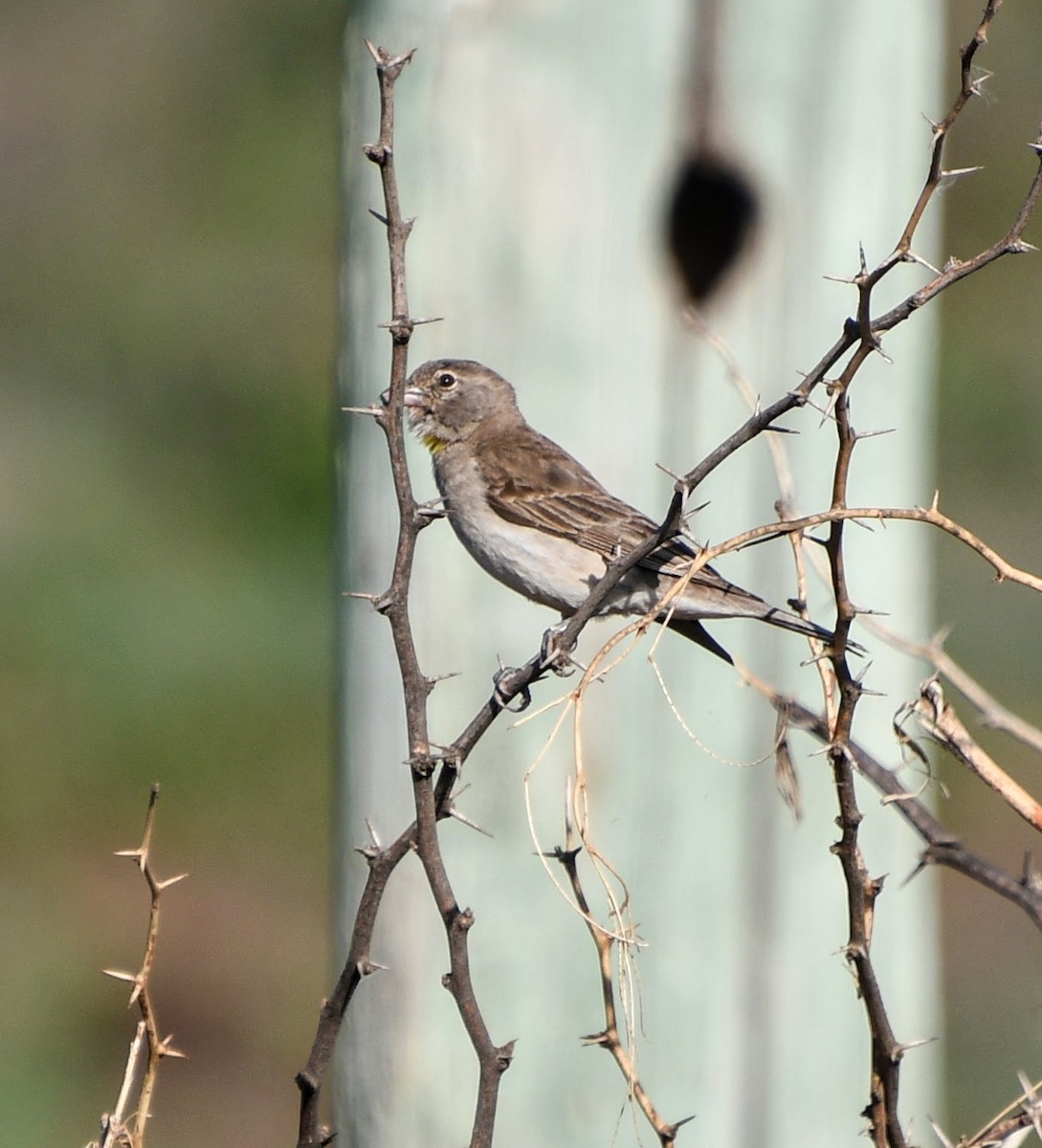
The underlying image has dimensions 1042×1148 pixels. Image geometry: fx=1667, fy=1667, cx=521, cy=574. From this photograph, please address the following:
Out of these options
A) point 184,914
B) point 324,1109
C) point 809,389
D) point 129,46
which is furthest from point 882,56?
point 129,46

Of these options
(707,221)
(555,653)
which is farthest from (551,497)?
(555,653)

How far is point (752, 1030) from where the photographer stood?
373 centimetres

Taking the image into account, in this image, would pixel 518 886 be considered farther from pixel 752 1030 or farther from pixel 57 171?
pixel 57 171

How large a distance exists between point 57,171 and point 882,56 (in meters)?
12.9

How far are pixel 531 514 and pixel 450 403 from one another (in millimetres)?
442

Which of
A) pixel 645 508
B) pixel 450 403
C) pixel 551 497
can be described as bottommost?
pixel 645 508

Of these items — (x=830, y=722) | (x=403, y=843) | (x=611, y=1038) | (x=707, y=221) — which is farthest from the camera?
(x=707, y=221)

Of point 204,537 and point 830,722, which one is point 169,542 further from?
point 830,722

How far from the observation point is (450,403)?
497 centimetres

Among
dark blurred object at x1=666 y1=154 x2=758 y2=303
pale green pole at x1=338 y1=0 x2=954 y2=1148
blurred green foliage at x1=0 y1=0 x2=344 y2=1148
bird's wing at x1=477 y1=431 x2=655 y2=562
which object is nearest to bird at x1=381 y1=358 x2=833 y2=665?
bird's wing at x1=477 y1=431 x2=655 y2=562

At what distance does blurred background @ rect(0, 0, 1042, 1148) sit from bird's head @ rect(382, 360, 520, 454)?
185 cm

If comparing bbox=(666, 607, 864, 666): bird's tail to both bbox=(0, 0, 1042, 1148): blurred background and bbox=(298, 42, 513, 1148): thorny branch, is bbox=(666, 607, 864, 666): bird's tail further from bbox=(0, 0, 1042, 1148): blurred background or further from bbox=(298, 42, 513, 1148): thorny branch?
bbox=(0, 0, 1042, 1148): blurred background

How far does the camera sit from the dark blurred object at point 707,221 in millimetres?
3547

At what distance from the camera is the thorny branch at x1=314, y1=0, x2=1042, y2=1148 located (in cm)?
207
